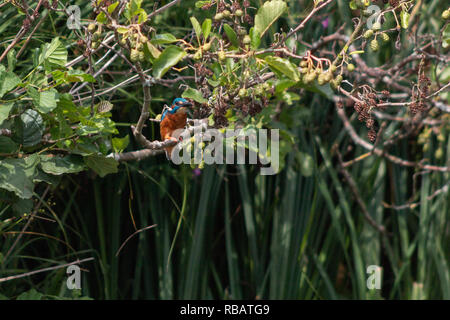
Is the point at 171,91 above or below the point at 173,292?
above

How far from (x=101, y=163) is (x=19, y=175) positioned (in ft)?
0.66

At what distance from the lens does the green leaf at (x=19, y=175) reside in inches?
46.7

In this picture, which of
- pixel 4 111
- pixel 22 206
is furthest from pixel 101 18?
pixel 22 206

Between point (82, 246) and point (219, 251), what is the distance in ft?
1.87

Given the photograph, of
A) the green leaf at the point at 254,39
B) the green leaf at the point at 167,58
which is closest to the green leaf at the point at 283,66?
the green leaf at the point at 254,39

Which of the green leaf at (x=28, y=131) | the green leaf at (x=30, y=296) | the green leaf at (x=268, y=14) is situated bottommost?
the green leaf at (x=30, y=296)

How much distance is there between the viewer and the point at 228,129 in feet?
4.58

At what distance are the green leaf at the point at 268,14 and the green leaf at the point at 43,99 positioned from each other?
442mm

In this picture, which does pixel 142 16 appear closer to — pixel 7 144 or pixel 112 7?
pixel 112 7

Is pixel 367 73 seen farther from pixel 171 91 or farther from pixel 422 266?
pixel 422 266

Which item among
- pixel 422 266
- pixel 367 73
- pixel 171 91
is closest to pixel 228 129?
pixel 171 91

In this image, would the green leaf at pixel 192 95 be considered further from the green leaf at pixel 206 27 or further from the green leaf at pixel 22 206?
the green leaf at pixel 22 206

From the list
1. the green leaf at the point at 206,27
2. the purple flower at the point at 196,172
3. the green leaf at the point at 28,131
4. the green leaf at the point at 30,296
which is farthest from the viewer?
the purple flower at the point at 196,172

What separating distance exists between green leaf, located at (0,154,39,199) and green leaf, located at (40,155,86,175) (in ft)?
0.11
